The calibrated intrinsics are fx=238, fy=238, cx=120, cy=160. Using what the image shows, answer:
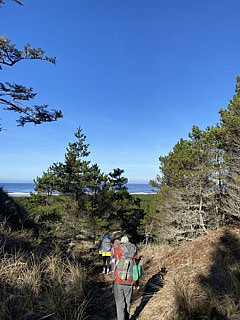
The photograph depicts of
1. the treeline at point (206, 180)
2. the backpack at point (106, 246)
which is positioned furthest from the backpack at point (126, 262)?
the treeline at point (206, 180)

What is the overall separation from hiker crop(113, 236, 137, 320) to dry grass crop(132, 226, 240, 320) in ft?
2.14

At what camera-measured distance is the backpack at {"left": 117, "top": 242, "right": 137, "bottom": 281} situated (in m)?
4.04

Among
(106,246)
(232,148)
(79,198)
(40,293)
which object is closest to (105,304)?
(40,293)

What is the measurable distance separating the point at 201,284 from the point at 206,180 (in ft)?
28.1

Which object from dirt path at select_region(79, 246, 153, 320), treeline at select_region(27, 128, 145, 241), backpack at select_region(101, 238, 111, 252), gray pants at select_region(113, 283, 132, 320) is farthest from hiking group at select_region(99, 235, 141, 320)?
treeline at select_region(27, 128, 145, 241)

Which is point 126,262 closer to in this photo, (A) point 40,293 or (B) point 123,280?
(B) point 123,280

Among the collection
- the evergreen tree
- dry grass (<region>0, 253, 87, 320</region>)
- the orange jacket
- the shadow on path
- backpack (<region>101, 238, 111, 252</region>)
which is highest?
the evergreen tree

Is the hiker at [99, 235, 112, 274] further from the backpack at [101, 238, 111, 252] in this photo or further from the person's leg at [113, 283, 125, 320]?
the person's leg at [113, 283, 125, 320]

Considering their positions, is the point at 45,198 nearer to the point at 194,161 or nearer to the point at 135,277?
the point at 194,161

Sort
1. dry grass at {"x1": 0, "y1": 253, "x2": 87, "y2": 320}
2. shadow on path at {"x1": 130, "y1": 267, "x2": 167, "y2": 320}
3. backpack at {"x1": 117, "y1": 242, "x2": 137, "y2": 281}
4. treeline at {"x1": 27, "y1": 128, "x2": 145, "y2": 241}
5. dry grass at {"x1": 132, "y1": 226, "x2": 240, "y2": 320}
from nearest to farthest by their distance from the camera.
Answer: dry grass at {"x1": 0, "y1": 253, "x2": 87, "y2": 320} < dry grass at {"x1": 132, "y1": 226, "x2": 240, "y2": 320} < backpack at {"x1": 117, "y1": 242, "x2": 137, "y2": 281} < shadow on path at {"x1": 130, "y1": 267, "x2": 167, "y2": 320} < treeline at {"x1": 27, "y1": 128, "x2": 145, "y2": 241}

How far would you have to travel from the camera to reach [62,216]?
1834 centimetres

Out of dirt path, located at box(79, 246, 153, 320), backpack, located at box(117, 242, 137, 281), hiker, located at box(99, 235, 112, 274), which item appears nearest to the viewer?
backpack, located at box(117, 242, 137, 281)

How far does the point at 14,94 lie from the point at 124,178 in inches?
501

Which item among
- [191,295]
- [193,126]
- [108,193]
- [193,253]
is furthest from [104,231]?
[191,295]
